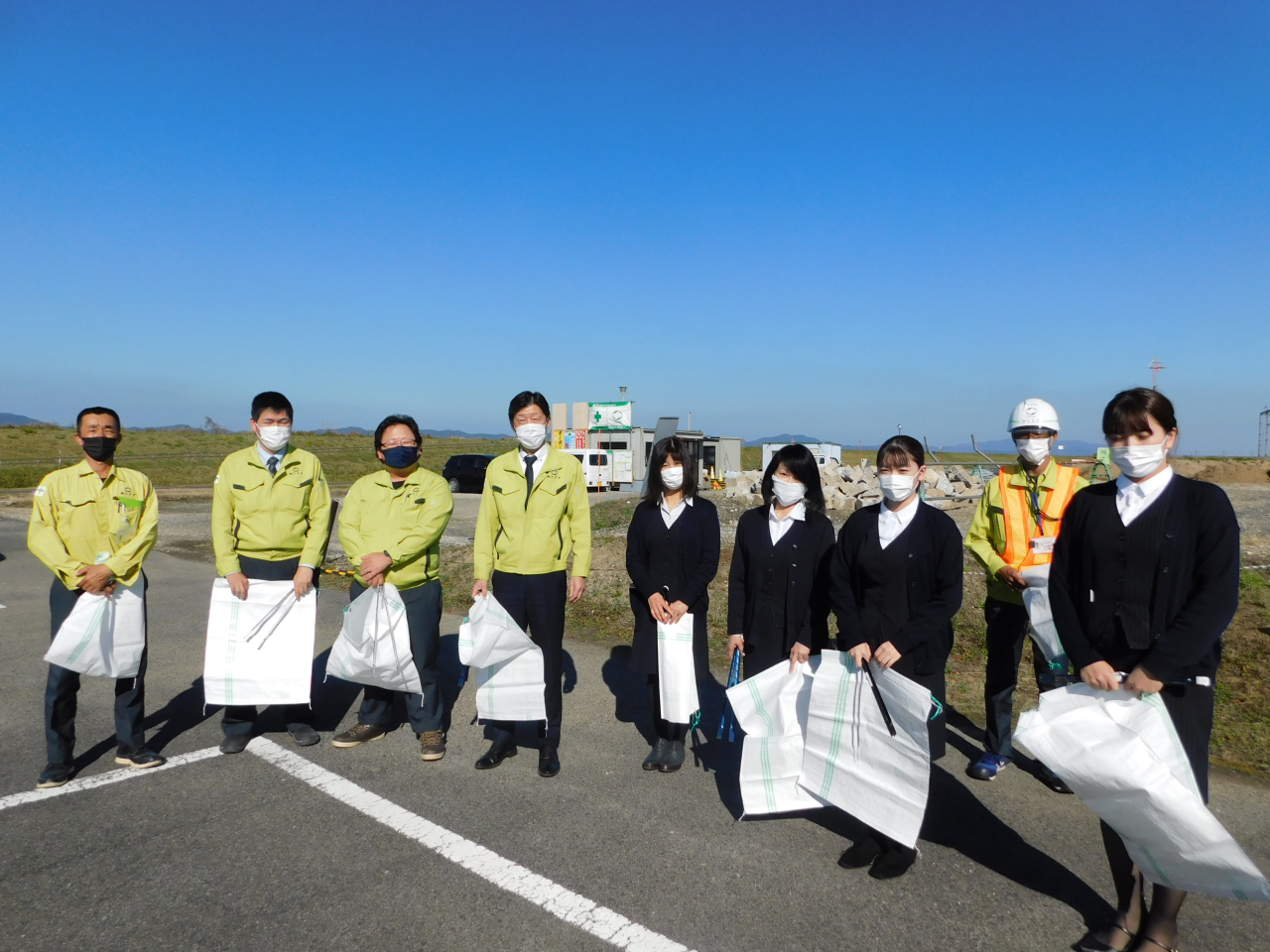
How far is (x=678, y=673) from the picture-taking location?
4.36m

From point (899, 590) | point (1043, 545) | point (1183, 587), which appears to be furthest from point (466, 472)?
point (1183, 587)

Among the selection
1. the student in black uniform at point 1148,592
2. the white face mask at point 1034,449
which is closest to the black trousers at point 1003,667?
the white face mask at point 1034,449

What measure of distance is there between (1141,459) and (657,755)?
114 inches

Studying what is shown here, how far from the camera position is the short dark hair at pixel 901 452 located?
358cm

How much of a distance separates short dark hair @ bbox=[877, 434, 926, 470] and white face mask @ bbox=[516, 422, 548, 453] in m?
1.97

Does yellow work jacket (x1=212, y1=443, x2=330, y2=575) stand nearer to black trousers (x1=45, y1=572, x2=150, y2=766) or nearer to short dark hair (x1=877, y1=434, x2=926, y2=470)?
black trousers (x1=45, y1=572, x2=150, y2=766)

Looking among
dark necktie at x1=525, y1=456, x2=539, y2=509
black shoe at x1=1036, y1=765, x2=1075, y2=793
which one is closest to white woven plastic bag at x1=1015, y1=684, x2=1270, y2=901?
black shoe at x1=1036, y1=765, x2=1075, y2=793

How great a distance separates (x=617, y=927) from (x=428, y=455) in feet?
173

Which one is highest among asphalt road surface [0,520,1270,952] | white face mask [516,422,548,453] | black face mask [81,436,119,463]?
white face mask [516,422,548,453]

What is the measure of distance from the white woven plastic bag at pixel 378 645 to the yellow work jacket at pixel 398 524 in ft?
0.45

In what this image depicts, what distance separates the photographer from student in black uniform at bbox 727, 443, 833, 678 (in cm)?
398

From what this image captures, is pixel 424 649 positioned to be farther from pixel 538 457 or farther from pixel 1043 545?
pixel 1043 545

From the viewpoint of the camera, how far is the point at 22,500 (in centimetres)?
2391

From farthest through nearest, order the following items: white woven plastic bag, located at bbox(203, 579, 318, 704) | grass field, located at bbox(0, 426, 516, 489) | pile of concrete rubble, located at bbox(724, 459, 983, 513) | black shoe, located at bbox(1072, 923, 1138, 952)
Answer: grass field, located at bbox(0, 426, 516, 489)
pile of concrete rubble, located at bbox(724, 459, 983, 513)
white woven plastic bag, located at bbox(203, 579, 318, 704)
black shoe, located at bbox(1072, 923, 1138, 952)
